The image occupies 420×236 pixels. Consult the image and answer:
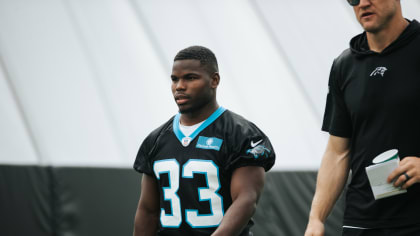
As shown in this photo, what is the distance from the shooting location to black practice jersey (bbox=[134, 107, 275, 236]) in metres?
2.48

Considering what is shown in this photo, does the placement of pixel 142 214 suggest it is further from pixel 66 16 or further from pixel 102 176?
pixel 66 16

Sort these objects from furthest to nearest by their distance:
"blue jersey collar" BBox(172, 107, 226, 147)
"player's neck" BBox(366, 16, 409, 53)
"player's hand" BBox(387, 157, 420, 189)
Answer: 1. "blue jersey collar" BBox(172, 107, 226, 147)
2. "player's neck" BBox(366, 16, 409, 53)
3. "player's hand" BBox(387, 157, 420, 189)

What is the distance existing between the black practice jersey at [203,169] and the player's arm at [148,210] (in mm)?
93

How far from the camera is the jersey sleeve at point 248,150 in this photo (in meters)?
2.47

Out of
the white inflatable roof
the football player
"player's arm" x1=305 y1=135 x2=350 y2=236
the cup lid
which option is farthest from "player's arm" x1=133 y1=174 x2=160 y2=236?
the white inflatable roof

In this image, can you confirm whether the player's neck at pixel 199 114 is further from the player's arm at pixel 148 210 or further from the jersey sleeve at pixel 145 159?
the player's arm at pixel 148 210

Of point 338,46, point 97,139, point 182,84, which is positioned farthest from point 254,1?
point 182,84

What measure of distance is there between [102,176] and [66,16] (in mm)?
1524

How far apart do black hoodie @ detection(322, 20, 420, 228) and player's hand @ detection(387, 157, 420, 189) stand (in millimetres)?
66

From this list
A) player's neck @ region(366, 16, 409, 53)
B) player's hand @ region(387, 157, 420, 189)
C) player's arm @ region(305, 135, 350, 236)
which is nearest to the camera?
player's hand @ region(387, 157, 420, 189)

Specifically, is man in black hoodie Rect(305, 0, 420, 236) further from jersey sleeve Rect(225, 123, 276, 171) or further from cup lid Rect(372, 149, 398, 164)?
jersey sleeve Rect(225, 123, 276, 171)

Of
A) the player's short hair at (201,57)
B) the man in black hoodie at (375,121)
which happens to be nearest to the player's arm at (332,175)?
the man in black hoodie at (375,121)

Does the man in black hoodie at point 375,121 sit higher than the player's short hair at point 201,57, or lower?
lower

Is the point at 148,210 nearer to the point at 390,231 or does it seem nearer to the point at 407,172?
the point at 390,231
